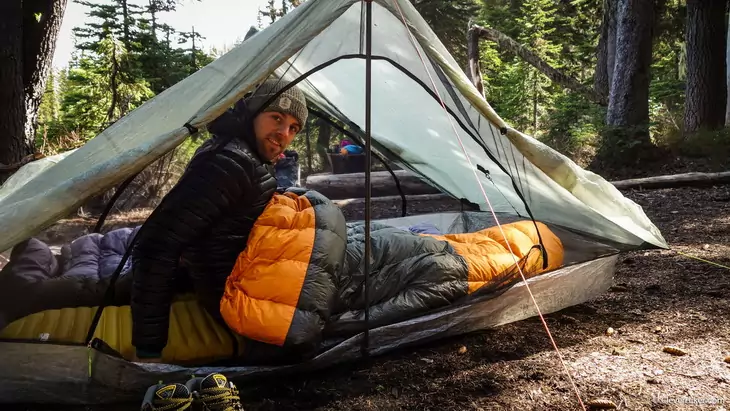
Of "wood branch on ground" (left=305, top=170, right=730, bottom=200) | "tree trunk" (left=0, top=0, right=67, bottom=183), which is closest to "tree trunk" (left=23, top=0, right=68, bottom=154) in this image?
"tree trunk" (left=0, top=0, right=67, bottom=183)

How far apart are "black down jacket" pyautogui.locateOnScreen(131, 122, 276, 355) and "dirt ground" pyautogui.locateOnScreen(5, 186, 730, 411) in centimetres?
42

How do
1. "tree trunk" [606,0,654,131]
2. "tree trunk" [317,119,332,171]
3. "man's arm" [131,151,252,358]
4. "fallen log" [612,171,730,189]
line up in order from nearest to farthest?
"man's arm" [131,151,252,358] < "fallen log" [612,171,730,189] < "tree trunk" [606,0,654,131] < "tree trunk" [317,119,332,171]

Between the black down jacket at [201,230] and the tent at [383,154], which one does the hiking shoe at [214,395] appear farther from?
the black down jacket at [201,230]

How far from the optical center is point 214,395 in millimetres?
1807

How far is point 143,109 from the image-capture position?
2332 mm

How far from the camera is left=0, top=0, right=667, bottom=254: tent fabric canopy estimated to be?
200cm

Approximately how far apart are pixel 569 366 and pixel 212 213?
170 centimetres

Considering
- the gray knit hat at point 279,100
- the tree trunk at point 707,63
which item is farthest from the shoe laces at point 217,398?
the tree trunk at point 707,63

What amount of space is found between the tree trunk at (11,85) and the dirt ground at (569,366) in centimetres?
186

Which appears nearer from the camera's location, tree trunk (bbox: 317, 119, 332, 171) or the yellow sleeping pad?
the yellow sleeping pad

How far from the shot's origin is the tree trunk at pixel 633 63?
24.1ft

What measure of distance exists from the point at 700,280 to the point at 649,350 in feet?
3.97

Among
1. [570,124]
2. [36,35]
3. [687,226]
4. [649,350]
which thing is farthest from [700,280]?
[570,124]

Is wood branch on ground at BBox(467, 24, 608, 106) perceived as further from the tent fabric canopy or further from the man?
the man
